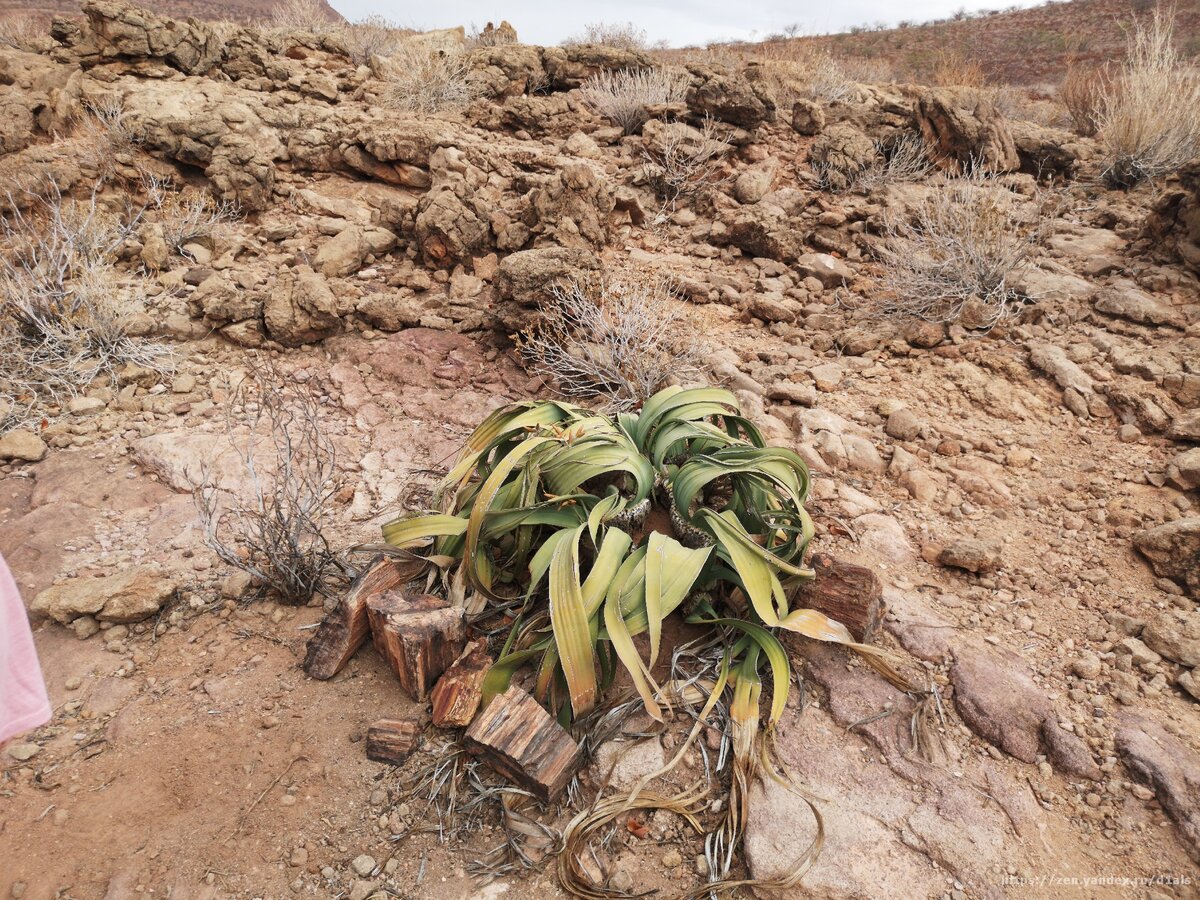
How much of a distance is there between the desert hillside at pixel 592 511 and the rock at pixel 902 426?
0.03 meters

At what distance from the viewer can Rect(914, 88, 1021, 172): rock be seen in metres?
5.07

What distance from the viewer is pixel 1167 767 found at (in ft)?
5.03

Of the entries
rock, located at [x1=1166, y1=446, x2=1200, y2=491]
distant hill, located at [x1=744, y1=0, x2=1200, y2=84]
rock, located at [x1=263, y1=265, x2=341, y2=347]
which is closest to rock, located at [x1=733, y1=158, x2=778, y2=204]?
rock, located at [x1=263, y1=265, x2=341, y2=347]

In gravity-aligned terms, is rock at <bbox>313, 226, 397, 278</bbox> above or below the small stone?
above

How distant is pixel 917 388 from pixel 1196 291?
1.72 metres

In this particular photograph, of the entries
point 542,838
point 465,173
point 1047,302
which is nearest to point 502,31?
point 465,173

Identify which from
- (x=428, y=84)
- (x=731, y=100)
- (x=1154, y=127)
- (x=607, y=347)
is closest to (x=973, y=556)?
(x=607, y=347)

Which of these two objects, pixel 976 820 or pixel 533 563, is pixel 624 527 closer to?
pixel 533 563

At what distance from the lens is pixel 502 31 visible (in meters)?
8.48

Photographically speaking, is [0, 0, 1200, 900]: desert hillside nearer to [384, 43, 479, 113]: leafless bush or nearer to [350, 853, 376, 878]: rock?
[350, 853, 376, 878]: rock

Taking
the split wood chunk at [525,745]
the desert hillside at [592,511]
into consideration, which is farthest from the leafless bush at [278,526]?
the split wood chunk at [525,745]

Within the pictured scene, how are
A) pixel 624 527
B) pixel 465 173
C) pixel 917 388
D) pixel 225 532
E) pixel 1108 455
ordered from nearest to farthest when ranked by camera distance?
pixel 624 527, pixel 225 532, pixel 1108 455, pixel 917 388, pixel 465 173

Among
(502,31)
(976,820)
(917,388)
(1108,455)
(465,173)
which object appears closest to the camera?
(976,820)

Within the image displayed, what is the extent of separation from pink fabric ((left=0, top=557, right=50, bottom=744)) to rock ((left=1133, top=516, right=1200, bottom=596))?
9.63 ft
